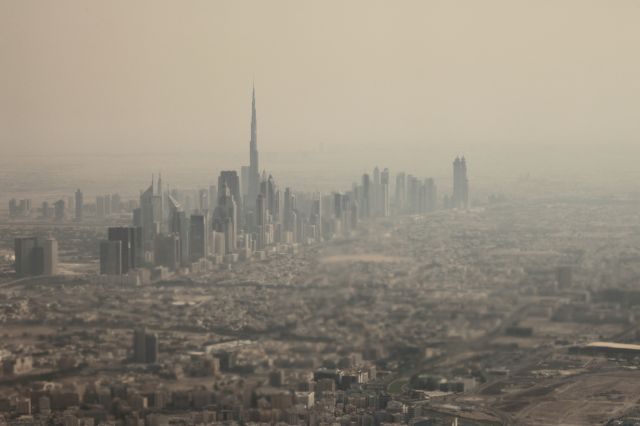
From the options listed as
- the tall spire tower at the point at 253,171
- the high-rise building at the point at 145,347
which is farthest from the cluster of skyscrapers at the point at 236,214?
the high-rise building at the point at 145,347

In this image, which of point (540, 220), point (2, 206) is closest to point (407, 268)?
point (540, 220)

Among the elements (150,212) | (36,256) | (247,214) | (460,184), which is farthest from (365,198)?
(36,256)

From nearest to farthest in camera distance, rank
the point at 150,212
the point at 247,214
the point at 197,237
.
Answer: the point at 150,212 < the point at 197,237 < the point at 247,214

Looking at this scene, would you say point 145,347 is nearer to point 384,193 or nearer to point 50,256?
point 50,256

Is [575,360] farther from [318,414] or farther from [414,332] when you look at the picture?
[318,414]

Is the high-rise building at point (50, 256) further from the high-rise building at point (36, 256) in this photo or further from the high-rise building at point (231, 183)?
the high-rise building at point (231, 183)

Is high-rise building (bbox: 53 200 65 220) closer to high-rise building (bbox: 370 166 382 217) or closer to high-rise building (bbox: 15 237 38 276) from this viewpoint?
high-rise building (bbox: 15 237 38 276)
